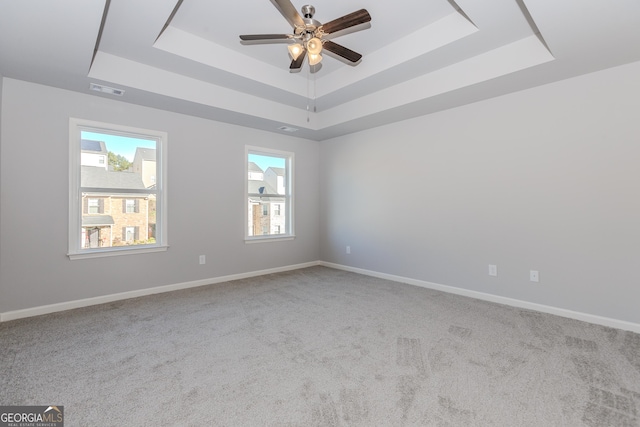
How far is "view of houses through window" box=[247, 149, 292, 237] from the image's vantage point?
16.2 ft

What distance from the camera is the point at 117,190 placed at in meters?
3.67

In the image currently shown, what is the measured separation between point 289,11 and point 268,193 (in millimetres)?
3273

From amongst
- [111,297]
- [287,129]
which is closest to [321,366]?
[111,297]

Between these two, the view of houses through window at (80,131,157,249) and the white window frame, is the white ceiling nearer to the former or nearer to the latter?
the view of houses through window at (80,131,157,249)

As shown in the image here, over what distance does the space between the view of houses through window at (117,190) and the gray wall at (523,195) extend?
3178mm

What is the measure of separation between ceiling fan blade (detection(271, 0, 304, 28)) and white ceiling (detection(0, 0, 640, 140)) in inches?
22.5

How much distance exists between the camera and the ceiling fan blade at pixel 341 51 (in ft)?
8.36

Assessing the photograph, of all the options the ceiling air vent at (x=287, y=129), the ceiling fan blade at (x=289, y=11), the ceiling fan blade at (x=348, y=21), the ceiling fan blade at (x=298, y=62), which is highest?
the ceiling fan blade at (x=289, y=11)

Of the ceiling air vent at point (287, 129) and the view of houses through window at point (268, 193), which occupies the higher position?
the ceiling air vent at point (287, 129)

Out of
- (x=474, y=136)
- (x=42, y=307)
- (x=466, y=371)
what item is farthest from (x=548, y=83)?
(x=42, y=307)

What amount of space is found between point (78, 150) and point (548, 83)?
202 inches

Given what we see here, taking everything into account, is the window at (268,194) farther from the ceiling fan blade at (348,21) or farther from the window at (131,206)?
the ceiling fan blade at (348,21)

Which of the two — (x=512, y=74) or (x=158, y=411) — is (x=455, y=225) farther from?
(x=158, y=411)

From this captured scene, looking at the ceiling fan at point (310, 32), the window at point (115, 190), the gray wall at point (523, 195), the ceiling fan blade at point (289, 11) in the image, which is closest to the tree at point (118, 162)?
the window at point (115, 190)
